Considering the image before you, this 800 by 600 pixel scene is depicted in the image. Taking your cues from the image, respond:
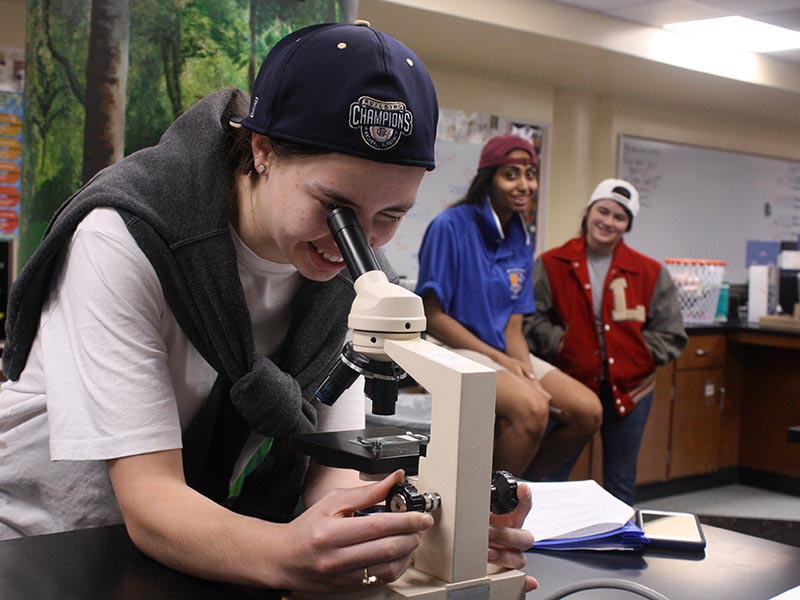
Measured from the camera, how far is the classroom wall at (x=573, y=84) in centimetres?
484

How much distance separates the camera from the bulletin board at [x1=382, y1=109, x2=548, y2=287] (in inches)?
222

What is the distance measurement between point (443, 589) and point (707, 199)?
698 centimetres

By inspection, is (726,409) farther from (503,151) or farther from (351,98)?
(351,98)

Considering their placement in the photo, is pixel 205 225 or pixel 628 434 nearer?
pixel 205 225

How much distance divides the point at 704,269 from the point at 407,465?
4453 millimetres

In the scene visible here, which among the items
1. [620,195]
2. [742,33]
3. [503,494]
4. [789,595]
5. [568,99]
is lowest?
[789,595]

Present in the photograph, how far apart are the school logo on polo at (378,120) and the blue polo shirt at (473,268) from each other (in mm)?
2164

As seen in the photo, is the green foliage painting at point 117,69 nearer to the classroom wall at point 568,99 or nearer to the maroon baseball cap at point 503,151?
the maroon baseball cap at point 503,151

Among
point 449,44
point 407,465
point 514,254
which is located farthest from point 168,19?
point 449,44

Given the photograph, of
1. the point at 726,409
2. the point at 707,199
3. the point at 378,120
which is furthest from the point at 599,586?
the point at 707,199

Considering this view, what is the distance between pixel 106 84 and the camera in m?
1.86

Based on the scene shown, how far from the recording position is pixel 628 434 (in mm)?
3744

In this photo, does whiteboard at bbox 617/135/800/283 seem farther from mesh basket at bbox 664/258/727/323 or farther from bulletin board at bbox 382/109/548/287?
mesh basket at bbox 664/258/727/323

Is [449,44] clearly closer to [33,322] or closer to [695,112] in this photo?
[695,112]
